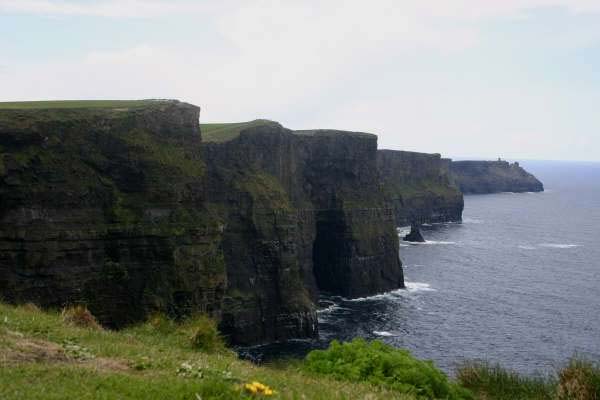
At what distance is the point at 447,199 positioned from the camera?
575 feet

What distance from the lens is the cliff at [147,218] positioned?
4741 centimetres

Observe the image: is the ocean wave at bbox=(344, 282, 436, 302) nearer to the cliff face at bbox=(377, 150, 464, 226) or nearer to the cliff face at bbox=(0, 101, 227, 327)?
the cliff face at bbox=(0, 101, 227, 327)

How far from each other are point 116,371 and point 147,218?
40.1m

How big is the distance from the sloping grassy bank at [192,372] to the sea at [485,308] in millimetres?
11563

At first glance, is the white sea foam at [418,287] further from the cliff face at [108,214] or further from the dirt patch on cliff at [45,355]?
the dirt patch on cliff at [45,355]

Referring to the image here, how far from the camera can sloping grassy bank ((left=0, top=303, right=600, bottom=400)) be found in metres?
12.2

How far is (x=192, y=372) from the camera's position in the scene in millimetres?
14172

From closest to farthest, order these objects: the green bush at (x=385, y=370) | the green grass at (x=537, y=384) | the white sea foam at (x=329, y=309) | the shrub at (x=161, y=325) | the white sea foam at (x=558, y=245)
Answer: the green bush at (x=385, y=370) < the green grass at (x=537, y=384) < the shrub at (x=161, y=325) < the white sea foam at (x=329, y=309) < the white sea foam at (x=558, y=245)

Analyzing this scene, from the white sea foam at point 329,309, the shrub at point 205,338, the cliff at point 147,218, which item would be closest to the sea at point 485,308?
the white sea foam at point 329,309

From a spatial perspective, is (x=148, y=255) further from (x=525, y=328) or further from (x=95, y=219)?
(x=525, y=328)

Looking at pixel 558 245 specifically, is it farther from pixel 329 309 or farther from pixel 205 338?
pixel 205 338

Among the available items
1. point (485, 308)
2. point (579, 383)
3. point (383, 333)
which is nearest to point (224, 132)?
point (383, 333)

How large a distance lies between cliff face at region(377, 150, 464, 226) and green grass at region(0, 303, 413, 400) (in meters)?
141

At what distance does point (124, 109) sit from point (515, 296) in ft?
183
